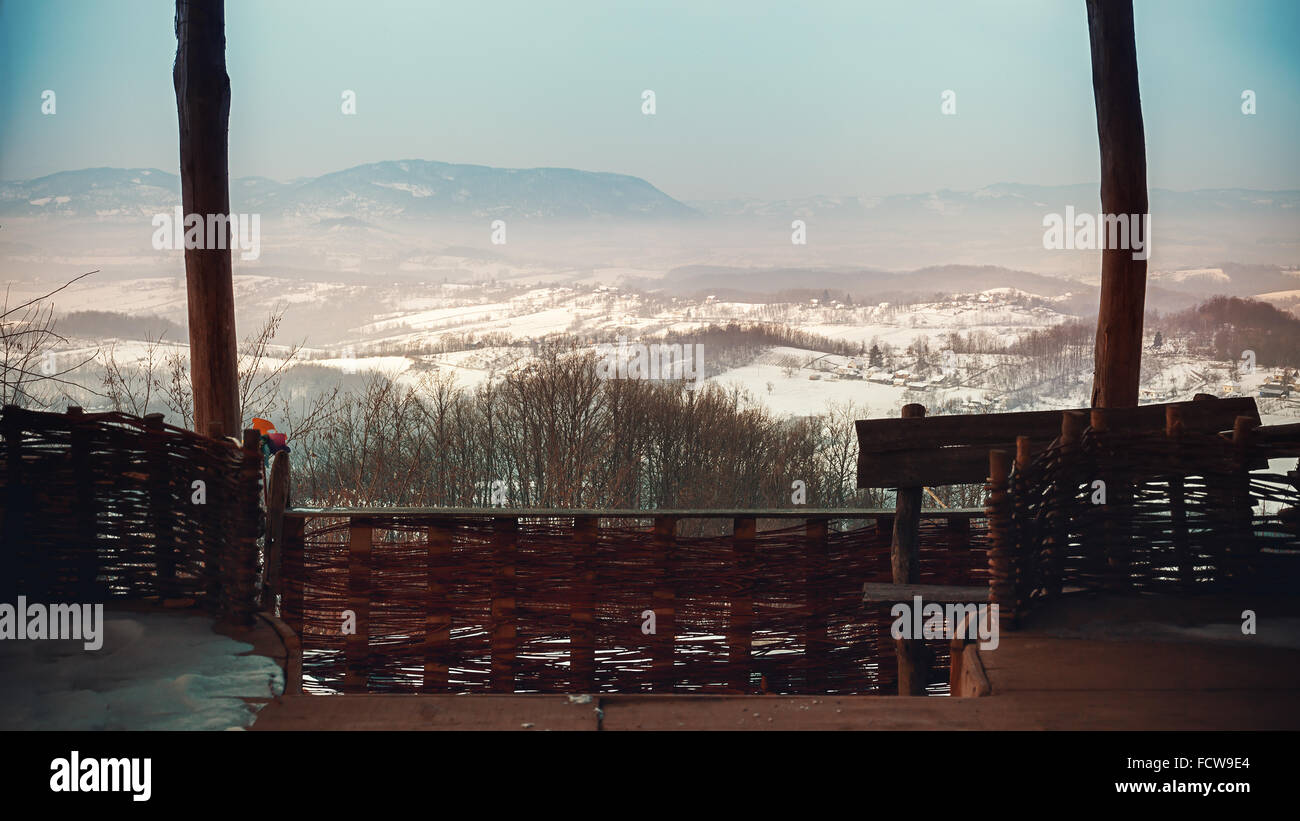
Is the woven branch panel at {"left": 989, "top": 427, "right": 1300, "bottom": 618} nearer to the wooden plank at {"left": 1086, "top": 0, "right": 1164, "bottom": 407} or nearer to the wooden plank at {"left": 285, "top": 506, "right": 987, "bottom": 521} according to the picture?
the wooden plank at {"left": 285, "top": 506, "right": 987, "bottom": 521}

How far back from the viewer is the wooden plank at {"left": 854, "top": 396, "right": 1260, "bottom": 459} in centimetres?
409

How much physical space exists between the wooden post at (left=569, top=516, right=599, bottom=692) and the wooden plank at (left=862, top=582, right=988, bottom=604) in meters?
1.14

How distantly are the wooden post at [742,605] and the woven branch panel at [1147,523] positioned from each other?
145 cm

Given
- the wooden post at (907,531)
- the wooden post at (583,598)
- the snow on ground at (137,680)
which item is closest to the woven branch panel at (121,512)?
the snow on ground at (137,680)

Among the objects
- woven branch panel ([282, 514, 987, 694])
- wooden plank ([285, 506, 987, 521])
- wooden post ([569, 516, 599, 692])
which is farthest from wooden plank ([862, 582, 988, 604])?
wooden post ([569, 516, 599, 692])

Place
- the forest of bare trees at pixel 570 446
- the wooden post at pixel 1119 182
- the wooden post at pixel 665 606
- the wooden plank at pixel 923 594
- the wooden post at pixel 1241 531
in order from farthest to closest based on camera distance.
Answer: the forest of bare trees at pixel 570 446 → the wooden post at pixel 1119 182 → the wooden post at pixel 665 606 → the wooden plank at pixel 923 594 → the wooden post at pixel 1241 531

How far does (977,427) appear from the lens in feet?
13.5

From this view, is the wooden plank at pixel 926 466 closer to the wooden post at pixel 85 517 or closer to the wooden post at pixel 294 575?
the wooden post at pixel 294 575

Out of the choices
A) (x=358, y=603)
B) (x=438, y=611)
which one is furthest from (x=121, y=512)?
(x=438, y=611)

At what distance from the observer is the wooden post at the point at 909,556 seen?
426 cm

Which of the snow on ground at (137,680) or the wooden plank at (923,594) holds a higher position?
the snow on ground at (137,680)

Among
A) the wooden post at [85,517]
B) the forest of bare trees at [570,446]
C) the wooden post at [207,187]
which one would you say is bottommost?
the forest of bare trees at [570,446]

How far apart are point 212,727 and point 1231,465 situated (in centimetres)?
289

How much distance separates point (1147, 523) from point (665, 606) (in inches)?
77.9
